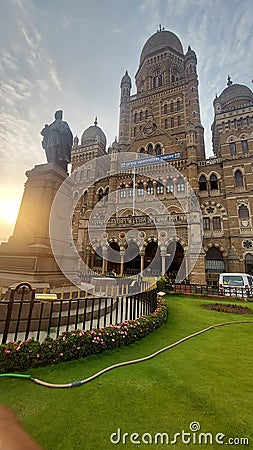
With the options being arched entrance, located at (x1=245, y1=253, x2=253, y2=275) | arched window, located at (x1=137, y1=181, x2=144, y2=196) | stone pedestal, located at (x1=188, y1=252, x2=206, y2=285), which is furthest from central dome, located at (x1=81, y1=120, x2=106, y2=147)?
arched entrance, located at (x1=245, y1=253, x2=253, y2=275)

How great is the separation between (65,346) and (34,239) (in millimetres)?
4639

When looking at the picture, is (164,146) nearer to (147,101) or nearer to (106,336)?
(147,101)

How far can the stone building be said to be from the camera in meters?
23.2

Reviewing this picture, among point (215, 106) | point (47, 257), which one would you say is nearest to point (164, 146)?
point (215, 106)

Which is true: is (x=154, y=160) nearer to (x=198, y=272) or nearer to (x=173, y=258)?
(x=173, y=258)

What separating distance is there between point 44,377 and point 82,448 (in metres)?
1.52

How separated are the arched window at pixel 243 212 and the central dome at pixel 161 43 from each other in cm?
3483

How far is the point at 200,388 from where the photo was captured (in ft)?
10.6

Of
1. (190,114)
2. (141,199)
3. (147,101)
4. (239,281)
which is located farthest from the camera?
(147,101)

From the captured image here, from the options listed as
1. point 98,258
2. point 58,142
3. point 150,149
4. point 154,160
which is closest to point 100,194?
point 154,160

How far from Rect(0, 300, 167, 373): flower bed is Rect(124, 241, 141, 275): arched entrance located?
799 inches

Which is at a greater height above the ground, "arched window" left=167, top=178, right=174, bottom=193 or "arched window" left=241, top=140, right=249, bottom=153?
"arched window" left=241, top=140, right=249, bottom=153

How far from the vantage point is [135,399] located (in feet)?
9.42

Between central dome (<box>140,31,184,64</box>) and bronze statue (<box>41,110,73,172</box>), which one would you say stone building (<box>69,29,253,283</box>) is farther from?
bronze statue (<box>41,110,73,172</box>)
